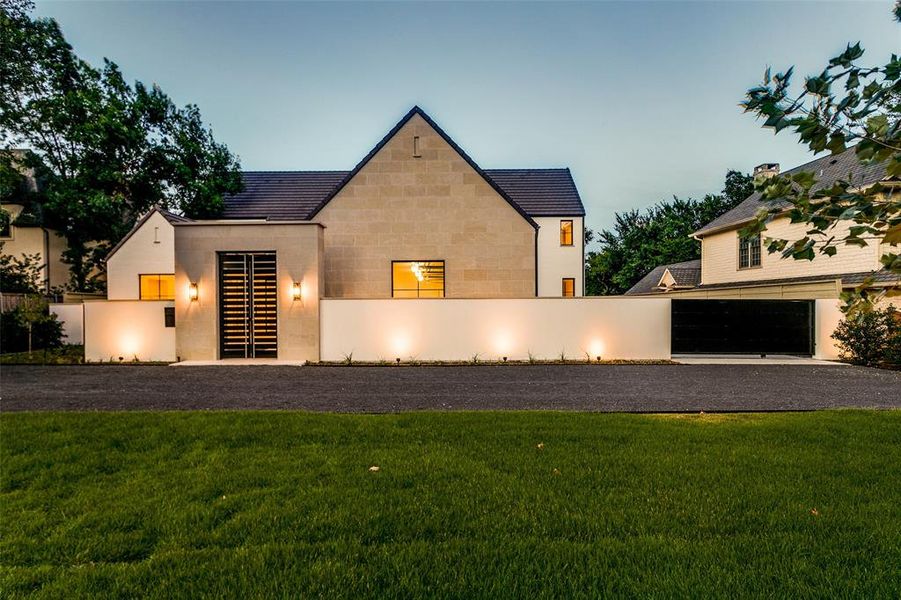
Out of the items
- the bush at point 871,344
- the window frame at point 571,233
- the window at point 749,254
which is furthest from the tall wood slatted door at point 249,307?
the window at point 749,254

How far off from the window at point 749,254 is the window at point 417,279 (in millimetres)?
15515

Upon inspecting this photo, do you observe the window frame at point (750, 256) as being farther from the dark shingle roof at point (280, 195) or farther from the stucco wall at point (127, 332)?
the stucco wall at point (127, 332)

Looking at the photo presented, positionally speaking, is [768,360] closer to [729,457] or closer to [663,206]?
[729,457]

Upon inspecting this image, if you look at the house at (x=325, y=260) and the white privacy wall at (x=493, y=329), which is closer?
the house at (x=325, y=260)

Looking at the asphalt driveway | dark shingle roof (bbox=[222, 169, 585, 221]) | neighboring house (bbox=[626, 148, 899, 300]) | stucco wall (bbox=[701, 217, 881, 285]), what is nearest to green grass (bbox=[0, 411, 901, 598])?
the asphalt driveway

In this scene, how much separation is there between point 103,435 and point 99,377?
6368 mm

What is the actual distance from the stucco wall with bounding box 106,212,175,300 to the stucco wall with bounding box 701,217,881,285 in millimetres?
21637

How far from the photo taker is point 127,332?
12891 millimetres

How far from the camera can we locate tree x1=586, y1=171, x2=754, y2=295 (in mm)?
44281

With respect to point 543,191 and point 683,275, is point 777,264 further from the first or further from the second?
point 683,275

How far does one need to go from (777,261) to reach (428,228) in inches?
624

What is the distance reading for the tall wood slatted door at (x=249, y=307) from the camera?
13031mm

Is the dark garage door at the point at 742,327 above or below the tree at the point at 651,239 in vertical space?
below

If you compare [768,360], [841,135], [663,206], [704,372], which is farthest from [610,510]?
[663,206]
